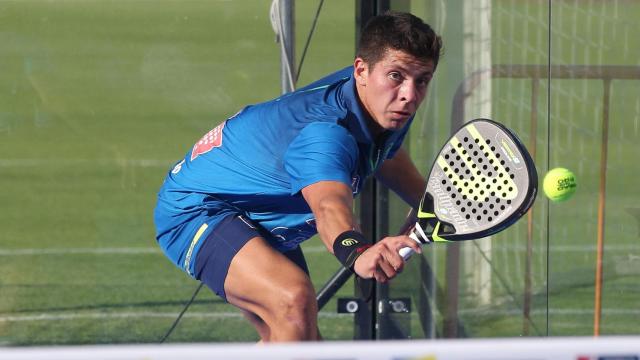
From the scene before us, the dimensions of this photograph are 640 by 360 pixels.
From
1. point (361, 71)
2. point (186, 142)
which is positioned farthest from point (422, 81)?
point (186, 142)

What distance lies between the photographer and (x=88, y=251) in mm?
6426

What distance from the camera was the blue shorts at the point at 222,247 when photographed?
3.62 metres

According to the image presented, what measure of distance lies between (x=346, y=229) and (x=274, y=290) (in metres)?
0.39

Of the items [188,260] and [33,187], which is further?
[33,187]

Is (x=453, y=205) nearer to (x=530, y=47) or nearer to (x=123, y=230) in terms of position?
(x=530, y=47)

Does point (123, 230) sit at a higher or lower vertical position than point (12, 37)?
lower

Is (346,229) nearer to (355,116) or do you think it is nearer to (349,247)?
(349,247)

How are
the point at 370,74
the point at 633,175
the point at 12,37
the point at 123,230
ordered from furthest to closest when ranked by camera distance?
the point at 123,230, the point at 12,37, the point at 633,175, the point at 370,74

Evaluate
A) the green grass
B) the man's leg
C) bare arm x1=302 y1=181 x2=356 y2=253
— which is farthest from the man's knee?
the green grass

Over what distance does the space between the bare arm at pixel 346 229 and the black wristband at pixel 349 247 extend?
21 mm

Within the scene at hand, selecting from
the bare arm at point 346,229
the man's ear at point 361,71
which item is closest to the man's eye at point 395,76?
the man's ear at point 361,71

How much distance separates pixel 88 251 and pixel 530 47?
2667mm

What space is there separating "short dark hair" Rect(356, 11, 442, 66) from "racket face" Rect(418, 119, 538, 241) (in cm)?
26

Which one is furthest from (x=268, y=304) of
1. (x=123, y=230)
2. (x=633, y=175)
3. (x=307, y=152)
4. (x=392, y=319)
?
(x=123, y=230)
